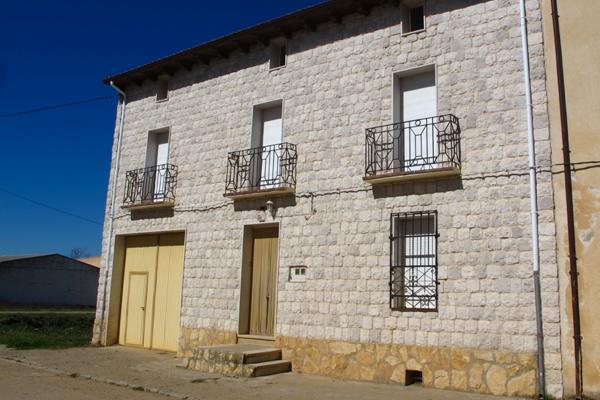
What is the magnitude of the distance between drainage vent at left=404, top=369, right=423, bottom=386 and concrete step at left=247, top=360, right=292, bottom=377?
2.45m

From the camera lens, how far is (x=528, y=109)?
8.88m

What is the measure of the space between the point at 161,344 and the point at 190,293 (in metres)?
1.90

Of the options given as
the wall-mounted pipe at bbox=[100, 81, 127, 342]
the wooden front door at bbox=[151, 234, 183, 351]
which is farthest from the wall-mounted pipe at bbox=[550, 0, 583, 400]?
the wall-mounted pipe at bbox=[100, 81, 127, 342]

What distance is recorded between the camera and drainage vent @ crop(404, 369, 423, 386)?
9.44 m

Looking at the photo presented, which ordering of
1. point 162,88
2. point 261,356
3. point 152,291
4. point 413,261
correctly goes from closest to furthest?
1. point 413,261
2. point 261,356
3. point 152,291
4. point 162,88

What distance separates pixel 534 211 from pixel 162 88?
10.3m

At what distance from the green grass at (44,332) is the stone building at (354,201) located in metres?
1.38

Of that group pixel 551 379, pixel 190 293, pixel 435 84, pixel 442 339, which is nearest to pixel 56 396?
pixel 190 293

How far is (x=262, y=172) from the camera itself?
40.7ft

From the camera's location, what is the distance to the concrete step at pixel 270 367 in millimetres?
10086

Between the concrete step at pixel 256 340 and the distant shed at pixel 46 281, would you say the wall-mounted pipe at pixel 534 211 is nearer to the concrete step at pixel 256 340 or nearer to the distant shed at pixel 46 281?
the concrete step at pixel 256 340

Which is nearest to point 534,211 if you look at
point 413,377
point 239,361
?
point 413,377

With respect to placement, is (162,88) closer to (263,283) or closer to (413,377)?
(263,283)

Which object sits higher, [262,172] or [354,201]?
[262,172]
